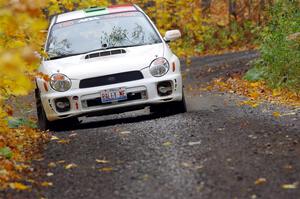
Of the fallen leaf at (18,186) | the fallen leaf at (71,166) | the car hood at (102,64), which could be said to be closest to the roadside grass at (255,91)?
the car hood at (102,64)

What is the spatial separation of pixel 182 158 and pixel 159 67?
2.87 m

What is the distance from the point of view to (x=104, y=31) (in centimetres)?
1020

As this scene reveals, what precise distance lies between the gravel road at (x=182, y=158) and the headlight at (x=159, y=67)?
67cm

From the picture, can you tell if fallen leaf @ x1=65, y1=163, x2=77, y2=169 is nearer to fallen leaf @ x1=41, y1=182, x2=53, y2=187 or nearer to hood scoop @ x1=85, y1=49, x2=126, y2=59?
fallen leaf @ x1=41, y1=182, x2=53, y2=187

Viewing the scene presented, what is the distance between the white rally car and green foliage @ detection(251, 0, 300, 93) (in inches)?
101

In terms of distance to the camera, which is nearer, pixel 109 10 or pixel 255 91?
pixel 109 10

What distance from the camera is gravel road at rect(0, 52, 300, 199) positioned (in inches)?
214

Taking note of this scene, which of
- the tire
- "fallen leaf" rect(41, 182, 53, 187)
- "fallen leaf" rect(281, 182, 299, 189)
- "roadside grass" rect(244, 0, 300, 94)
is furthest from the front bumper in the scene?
Answer: "fallen leaf" rect(281, 182, 299, 189)

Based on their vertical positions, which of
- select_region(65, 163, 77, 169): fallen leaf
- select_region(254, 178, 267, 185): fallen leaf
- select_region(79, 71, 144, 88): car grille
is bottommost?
select_region(65, 163, 77, 169): fallen leaf

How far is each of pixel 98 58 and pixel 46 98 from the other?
3.12 feet

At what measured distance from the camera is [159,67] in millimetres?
9172

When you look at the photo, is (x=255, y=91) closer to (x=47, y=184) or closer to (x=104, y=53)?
(x=104, y=53)

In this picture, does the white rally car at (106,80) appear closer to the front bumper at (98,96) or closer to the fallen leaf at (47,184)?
the front bumper at (98,96)

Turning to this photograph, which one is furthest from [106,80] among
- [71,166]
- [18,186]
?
[18,186]
